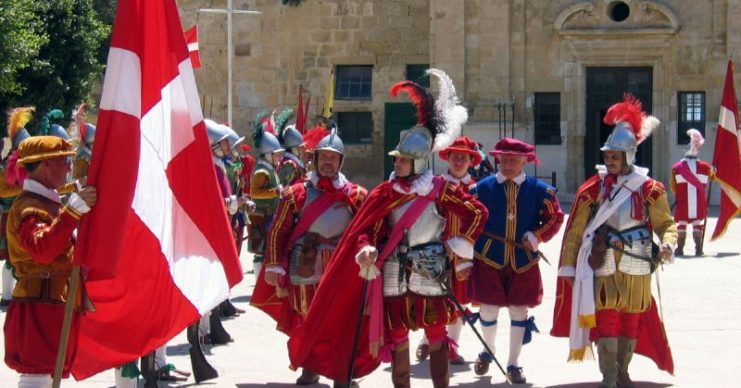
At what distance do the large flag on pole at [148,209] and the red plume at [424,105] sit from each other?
183cm

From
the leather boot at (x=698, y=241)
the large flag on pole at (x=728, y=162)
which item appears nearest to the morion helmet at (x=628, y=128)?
the large flag on pole at (x=728, y=162)

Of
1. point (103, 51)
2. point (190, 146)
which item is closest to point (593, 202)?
point (190, 146)

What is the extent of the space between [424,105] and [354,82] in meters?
22.9

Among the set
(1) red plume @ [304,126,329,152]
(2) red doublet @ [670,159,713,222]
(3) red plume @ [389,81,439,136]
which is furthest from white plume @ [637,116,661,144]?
(2) red doublet @ [670,159,713,222]

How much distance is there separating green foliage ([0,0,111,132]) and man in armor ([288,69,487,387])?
69.5ft

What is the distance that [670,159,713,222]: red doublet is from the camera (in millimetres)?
17781

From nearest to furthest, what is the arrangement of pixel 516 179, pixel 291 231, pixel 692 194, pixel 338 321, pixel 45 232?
pixel 45 232 < pixel 338 321 < pixel 291 231 < pixel 516 179 < pixel 692 194

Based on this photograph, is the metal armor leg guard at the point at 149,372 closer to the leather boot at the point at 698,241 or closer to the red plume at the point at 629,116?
the red plume at the point at 629,116

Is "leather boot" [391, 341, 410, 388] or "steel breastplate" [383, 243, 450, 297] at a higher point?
"steel breastplate" [383, 243, 450, 297]

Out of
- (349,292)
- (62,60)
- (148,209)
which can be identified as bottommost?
(349,292)

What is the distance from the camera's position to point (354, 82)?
1219 inches

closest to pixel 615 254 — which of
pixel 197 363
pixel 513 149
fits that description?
pixel 513 149

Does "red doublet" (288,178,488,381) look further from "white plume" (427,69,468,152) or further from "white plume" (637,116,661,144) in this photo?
"white plume" (637,116,661,144)

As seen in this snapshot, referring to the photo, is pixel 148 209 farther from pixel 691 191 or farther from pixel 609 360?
pixel 691 191
